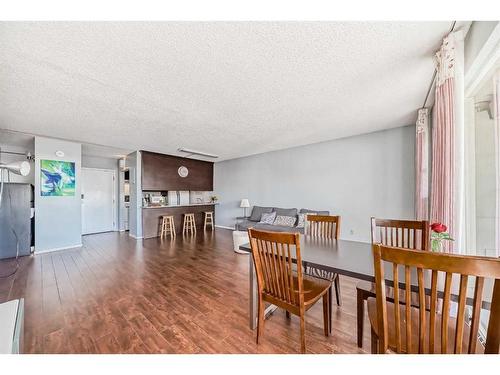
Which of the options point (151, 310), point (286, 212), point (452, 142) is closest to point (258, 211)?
point (286, 212)

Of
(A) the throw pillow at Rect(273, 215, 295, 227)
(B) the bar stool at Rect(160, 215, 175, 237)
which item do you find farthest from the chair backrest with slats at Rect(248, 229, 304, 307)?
(B) the bar stool at Rect(160, 215, 175, 237)

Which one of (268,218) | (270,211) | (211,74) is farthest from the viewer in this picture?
(270,211)

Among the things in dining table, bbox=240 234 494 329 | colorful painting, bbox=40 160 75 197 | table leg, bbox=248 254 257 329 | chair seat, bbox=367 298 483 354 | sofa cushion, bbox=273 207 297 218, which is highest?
colorful painting, bbox=40 160 75 197

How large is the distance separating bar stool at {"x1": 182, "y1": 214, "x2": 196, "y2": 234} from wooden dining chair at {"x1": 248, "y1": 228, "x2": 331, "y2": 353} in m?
5.23

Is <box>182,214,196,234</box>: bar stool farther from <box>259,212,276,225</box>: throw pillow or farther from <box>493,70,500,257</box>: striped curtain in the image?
<box>493,70,500,257</box>: striped curtain

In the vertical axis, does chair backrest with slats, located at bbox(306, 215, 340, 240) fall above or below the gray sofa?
above

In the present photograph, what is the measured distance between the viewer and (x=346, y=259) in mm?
1381

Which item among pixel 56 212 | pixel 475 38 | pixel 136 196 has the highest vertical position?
pixel 475 38

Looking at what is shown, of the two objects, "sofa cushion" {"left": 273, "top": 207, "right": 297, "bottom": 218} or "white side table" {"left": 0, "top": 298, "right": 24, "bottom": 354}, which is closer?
"white side table" {"left": 0, "top": 298, "right": 24, "bottom": 354}

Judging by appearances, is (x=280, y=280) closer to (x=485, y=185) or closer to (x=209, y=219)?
(x=485, y=185)

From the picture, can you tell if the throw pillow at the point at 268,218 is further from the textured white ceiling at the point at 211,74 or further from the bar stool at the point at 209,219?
the textured white ceiling at the point at 211,74

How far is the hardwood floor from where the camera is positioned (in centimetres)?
156

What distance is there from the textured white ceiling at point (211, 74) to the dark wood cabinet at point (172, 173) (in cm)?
214

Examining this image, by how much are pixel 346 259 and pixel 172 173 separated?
19.6 feet
